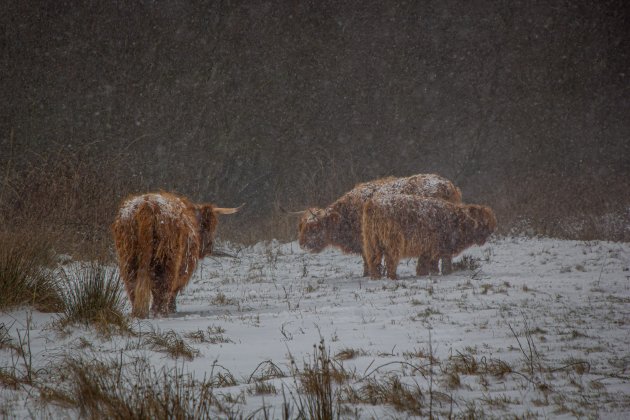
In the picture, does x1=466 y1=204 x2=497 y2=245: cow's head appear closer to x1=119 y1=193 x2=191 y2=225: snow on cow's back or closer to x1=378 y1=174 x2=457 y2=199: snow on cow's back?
x1=378 y1=174 x2=457 y2=199: snow on cow's back

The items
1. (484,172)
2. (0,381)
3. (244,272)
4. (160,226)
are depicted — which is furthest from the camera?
(484,172)

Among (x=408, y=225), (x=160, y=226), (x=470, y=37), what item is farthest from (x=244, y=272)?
(x=470, y=37)

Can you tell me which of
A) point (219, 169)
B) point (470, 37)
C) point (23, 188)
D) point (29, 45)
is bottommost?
point (23, 188)

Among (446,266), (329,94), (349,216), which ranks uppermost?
(329,94)

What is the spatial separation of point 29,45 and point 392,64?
15976 millimetres

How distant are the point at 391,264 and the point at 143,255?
415 centimetres

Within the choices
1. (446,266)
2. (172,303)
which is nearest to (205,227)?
(172,303)

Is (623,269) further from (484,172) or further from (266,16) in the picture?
(266,16)

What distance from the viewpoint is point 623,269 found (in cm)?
834

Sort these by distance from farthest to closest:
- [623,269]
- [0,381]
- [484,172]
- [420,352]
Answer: [484,172]
[623,269]
[420,352]
[0,381]

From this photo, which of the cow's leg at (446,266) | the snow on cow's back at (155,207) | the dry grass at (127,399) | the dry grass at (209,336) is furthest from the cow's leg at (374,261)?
the dry grass at (127,399)

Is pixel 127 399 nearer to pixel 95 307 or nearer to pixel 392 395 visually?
pixel 392 395

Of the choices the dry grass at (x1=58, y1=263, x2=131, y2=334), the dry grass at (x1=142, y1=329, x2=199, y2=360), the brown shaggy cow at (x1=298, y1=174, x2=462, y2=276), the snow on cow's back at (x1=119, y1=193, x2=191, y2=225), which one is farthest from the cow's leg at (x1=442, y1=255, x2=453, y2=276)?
the dry grass at (x1=142, y1=329, x2=199, y2=360)

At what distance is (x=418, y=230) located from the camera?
8.75 meters
